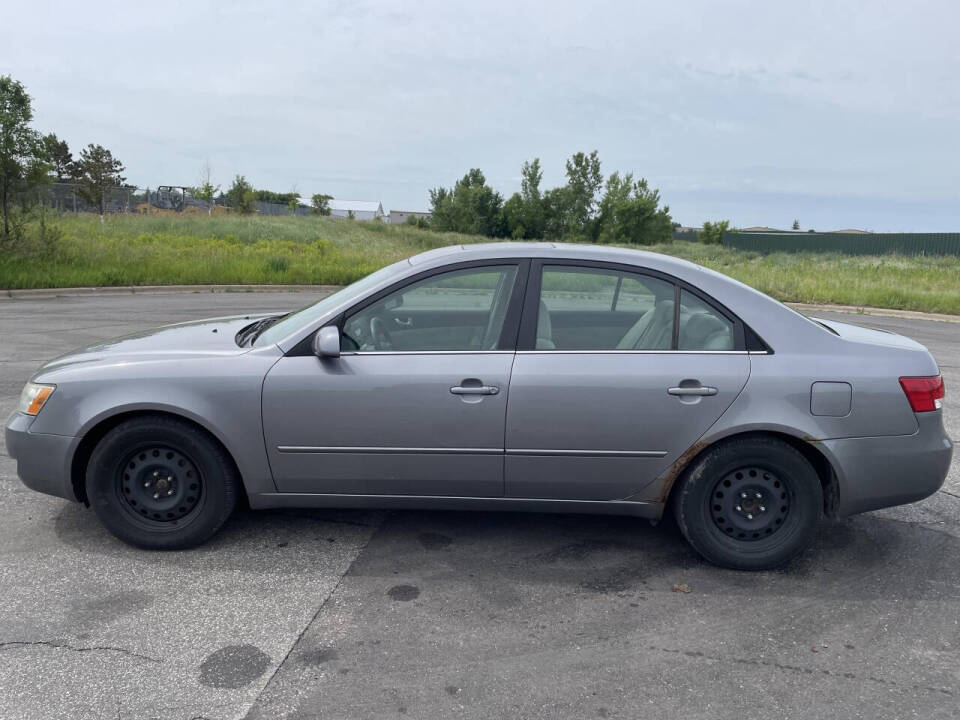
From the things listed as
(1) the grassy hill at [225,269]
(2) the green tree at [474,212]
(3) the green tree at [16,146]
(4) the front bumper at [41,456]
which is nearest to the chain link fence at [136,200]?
(1) the grassy hill at [225,269]

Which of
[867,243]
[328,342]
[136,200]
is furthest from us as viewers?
[867,243]

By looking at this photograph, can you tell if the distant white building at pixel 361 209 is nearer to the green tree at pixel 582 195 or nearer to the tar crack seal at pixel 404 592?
the green tree at pixel 582 195

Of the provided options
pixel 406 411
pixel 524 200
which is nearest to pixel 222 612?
pixel 406 411

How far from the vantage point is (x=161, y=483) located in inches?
146

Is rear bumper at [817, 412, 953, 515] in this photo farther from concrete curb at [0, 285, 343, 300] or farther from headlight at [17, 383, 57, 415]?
concrete curb at [0, 285, 343, 300]

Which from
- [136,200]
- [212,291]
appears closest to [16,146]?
[212,291]

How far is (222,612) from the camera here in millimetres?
3172

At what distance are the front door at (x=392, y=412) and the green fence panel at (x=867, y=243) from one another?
4912 centimetres

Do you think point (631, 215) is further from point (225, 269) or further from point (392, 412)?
point (392, 412)

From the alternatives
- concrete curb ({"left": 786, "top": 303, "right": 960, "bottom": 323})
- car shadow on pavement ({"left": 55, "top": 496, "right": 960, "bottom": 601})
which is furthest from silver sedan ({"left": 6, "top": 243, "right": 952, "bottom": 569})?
concrete curb ({"left": 786, "top": 303, "right": 960, "bottom": 323})

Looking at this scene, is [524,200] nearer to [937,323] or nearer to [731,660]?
[937,323]

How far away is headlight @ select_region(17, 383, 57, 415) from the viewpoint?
368cm

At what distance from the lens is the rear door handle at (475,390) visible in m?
3.52

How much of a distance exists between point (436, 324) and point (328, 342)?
2.37ft
